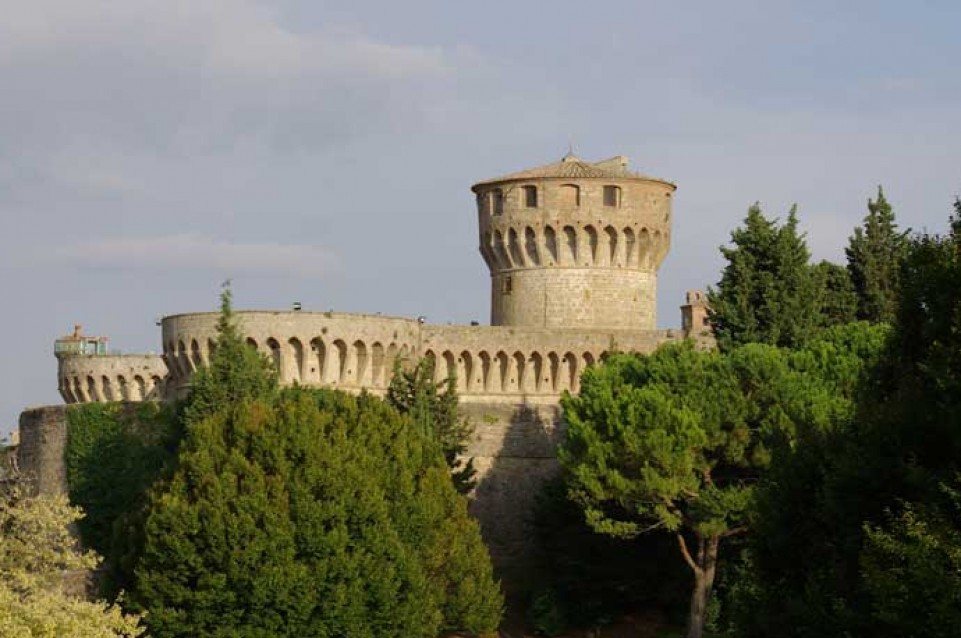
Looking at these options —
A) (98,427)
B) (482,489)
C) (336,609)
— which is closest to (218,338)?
(98,427)

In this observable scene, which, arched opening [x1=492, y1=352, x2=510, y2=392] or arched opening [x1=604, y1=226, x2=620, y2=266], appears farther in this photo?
arched opening [x1=604, y1=226, x2=620, y2=266]

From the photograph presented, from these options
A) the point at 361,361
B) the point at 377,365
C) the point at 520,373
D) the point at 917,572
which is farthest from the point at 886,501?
the point at 520,373

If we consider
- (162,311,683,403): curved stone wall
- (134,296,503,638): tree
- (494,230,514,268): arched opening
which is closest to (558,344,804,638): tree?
(134,296,503,638): tree

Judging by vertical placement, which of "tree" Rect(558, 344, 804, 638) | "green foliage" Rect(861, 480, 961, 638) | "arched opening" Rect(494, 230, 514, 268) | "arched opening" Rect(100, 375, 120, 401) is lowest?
"green foliage" Rect(861, 480, 961, 638)

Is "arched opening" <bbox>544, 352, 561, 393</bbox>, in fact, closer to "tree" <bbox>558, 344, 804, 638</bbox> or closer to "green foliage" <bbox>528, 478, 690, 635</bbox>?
"green foliage" <bbox>528, 478, 690, 635</bbox>

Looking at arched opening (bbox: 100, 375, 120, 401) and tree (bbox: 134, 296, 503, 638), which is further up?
arched opening (bbox: 100, 375, 120, 401)

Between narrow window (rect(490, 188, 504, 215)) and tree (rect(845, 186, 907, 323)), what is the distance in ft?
51.1

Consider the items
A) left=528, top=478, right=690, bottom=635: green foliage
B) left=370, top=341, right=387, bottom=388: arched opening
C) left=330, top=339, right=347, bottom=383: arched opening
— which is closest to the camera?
left=528, top=478, right=690, bottom=635: green foliage

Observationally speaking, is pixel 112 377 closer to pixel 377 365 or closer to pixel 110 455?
pixel 377 365

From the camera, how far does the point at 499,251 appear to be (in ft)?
247

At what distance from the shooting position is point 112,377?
7900 centimetres

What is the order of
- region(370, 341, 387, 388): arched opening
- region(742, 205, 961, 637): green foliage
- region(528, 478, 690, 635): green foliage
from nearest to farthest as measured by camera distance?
region(742, 205, 961, 637): green foliage < region(528, 478, 690, 635): green foliage < region(370, 341, 387, 388): arched opening

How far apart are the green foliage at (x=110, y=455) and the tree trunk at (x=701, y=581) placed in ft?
44.2

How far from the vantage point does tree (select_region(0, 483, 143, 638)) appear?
32.2 metres
